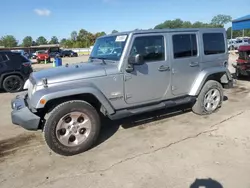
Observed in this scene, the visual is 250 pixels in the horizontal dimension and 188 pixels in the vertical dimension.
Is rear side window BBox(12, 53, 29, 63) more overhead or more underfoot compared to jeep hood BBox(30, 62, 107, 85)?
more overhead

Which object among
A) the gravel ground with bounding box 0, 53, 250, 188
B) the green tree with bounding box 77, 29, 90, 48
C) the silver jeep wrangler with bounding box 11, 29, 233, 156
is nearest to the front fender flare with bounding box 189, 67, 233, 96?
the silver jeep wrangler with bounding box 11, 29, 233, 156

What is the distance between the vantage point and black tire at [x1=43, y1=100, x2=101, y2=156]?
397 centimetres

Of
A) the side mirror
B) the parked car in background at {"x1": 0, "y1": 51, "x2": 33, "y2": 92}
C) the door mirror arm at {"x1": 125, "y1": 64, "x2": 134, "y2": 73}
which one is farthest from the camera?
the parked car in background at {"x1": 0, "y1": 51, "x2": 33, "y2": 92}

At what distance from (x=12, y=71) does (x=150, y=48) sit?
7296 mm

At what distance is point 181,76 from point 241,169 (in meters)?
2.39

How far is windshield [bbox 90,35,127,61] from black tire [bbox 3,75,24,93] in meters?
5.96

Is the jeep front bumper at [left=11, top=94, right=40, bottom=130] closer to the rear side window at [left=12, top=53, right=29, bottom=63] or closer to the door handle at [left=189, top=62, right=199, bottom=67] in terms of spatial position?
the door handle at [left=189, top=62, right=199, bottom=67]

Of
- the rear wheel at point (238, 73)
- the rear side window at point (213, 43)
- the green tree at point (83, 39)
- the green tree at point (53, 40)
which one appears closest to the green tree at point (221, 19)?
the green tree at point (83, 39)

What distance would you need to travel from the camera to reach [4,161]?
4.07m

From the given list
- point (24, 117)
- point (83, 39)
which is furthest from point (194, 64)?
point (83, 39)

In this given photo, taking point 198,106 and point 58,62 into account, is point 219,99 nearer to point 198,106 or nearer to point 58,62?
point 198,106

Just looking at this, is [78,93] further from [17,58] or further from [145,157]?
[17,58]

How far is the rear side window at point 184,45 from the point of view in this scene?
17.5ft

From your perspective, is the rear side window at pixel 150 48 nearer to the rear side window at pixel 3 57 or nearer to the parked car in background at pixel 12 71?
the parked car in background at pixel 12 71
